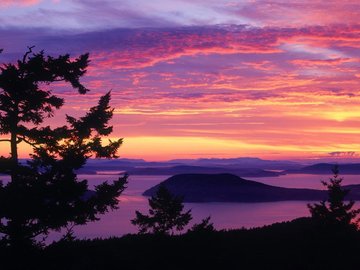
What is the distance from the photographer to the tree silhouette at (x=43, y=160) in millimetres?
21094

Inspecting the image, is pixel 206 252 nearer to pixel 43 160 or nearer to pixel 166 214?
pixel 43 160

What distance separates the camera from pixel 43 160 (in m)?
22.7

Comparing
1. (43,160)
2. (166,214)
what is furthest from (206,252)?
(166,214)

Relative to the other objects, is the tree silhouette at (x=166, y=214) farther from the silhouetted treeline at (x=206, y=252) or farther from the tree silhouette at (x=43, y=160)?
the tree silhouette at (x=43, y=160)

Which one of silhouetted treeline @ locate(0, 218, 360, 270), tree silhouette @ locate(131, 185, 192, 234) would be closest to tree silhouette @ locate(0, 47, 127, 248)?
silhouetted treeline @ locate(0, 218, 360, 270)

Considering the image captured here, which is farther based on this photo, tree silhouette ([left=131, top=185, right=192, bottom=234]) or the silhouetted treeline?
tree silhouette ([left=131, top=185, right=192, bottom=234])

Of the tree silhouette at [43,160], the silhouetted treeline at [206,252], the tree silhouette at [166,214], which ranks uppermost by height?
the tree silhouette at [43,160]

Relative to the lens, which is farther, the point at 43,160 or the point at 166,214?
the point at 166,214

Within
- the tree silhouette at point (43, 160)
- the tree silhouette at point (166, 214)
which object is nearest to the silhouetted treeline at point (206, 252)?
the tree silhouette at point (43, 160)

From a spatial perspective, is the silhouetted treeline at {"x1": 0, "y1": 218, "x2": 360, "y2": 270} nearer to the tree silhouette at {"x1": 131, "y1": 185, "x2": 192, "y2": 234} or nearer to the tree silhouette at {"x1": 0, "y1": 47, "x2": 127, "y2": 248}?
the tree silhouette at {"x1": 0, "y1": 47, "x2": 127, "y2": 248}

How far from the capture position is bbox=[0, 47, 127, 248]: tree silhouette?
2109 centimetres

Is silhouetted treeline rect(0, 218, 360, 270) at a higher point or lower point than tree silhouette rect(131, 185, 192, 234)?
higher

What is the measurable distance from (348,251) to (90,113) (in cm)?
1775

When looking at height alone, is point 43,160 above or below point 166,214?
above
